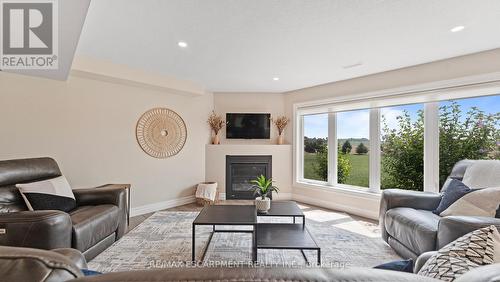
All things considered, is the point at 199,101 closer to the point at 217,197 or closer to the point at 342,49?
the point at 217,197

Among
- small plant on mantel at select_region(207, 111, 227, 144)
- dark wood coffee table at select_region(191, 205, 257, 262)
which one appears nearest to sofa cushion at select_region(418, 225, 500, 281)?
dark wood coffee table at select_region(191, 205, 257, 262)

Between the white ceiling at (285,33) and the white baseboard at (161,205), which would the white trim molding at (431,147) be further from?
the white baseboard at (161,205)

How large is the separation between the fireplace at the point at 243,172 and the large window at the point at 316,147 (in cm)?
82

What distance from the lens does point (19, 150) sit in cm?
285

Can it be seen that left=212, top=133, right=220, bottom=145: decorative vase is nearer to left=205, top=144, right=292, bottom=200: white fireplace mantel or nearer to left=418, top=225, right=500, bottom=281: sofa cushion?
left=205, top=144, right=292, bottom=200: white fireplace mantel

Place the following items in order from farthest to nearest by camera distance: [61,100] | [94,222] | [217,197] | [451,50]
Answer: [217,197] < [61,100] < [451,50] < [94,222]

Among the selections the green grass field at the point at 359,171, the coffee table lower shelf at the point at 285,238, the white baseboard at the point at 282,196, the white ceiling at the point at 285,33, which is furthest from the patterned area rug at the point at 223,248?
the white ceiling at the point at 285,33

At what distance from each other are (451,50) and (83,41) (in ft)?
14.2

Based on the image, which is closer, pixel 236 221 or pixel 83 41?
pixel 236 221

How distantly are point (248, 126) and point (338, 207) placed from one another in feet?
7.79

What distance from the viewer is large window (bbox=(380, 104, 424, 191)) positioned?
11.2 ft

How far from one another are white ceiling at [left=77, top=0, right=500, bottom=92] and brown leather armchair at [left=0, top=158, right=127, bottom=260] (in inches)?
61.4

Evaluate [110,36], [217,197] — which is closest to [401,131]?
[217,197]

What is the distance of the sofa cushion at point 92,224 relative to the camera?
200cm
